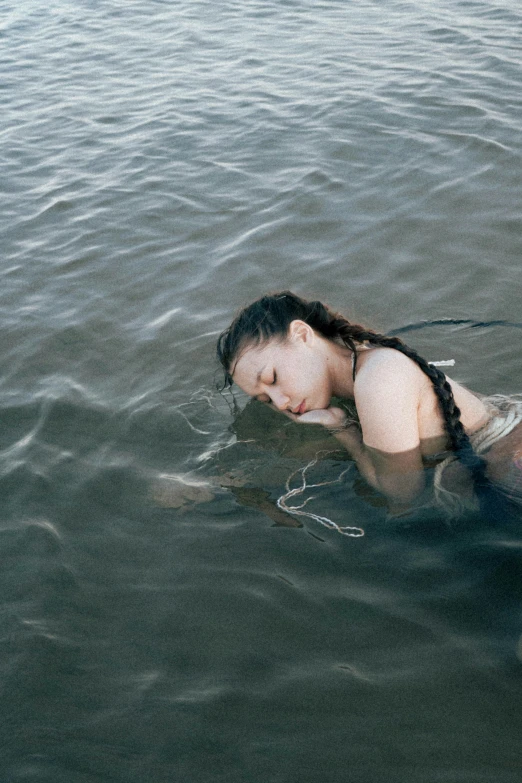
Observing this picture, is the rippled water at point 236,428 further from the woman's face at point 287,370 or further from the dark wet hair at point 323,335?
the woman's face at point 287,370

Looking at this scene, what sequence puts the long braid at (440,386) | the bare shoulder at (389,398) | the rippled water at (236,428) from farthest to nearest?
1. the long braid at (440,386)
2. the bare shoulder at (389,398)
3. the rippled water at (236,428)

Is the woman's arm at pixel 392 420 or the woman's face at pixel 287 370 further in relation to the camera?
the woman's face at pixel 287 370

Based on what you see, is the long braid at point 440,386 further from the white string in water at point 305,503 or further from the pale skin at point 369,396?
the white string in water at point 305,503

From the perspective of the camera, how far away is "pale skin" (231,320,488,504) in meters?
3.72

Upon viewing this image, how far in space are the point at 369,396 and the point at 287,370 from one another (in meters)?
0.43

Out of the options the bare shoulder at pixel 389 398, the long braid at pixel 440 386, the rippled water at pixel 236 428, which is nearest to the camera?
the rippled water at pixel 236 428

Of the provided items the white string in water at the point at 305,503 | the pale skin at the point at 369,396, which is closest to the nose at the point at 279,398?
the pale skin at the point at 369,396

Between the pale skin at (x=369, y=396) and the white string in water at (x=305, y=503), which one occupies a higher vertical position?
the pale skin at (x=369, y=396)

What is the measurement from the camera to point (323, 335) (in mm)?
4148

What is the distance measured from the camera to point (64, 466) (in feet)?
15.3

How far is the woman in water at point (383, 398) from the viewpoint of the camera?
3.75 metres

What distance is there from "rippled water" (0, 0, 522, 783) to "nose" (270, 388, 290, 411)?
601mm

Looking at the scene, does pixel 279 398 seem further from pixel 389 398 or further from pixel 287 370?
pixel 389 398

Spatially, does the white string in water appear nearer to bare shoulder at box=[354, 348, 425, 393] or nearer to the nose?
the nose
